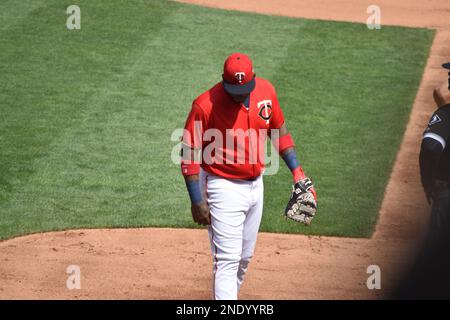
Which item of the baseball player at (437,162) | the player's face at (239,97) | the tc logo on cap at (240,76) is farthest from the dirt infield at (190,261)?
the tc logo on cap at (240,76)

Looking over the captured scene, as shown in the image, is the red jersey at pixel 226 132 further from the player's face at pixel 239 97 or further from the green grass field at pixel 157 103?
the green grass field at pixel 157 103

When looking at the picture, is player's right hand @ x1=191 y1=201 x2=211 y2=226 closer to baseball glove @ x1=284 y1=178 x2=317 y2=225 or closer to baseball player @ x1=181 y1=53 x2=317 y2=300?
baseball player @ x1=181 y1=53 x2=317 y2=300

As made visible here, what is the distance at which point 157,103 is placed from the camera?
1109cm

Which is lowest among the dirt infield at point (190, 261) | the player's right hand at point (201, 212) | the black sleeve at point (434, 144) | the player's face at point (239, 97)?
the dirt infield at point (190, 261)

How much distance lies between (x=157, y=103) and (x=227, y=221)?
17.3 ft

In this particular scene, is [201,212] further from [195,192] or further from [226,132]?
[226,132]

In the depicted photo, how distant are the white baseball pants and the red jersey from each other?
8 cm

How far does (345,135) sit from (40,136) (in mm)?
3473

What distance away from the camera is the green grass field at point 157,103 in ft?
28.9

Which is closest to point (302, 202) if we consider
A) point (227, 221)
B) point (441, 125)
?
point (227, 221)

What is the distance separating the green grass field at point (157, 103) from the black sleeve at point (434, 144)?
8.44 feet

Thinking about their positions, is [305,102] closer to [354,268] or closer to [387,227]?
[387,227]

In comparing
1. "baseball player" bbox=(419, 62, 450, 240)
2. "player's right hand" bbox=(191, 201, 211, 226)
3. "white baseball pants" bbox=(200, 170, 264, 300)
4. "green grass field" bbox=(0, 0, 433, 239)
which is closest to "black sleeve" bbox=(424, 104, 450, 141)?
"baseball player" bbox=(419, 62, 450, 240)

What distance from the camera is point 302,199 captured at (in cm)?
624
